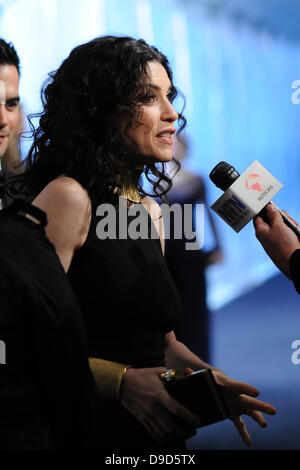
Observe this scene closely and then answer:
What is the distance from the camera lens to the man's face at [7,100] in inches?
85.6

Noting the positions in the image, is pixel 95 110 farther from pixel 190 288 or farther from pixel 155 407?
pixel 190 288

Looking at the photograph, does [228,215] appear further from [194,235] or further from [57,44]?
[57,44]

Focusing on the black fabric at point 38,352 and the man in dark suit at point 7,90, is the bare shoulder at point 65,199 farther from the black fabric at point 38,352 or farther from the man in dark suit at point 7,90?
the man in dark suit at point 7,90

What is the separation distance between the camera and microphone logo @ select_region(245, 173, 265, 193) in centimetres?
141

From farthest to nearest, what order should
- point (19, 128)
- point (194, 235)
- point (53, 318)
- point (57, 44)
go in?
point (57, 44) < point (194, 235) < point (19, 128) < point (53, 318)

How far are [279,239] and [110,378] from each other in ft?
1.58

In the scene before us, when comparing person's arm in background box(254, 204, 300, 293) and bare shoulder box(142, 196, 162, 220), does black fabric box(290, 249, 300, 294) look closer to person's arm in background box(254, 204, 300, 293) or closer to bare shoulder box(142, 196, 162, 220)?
person's arm in background box(254, 204, 300, 293)

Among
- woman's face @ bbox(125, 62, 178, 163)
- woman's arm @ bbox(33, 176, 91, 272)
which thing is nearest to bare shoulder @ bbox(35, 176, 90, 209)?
woman's arm @ bbox(33, 176, 91, 272)

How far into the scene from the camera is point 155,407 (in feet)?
4.28

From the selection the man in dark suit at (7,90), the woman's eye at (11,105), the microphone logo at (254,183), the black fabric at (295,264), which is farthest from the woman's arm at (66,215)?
the woman's eye at (11,105)

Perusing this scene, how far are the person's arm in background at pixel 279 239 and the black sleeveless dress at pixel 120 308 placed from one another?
0.25 metres

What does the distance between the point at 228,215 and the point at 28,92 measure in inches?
74.1
